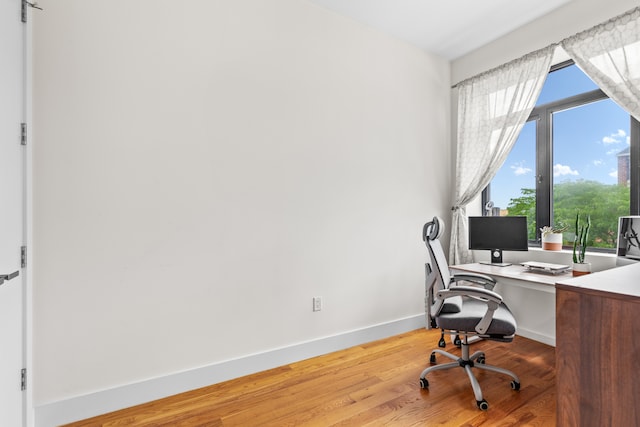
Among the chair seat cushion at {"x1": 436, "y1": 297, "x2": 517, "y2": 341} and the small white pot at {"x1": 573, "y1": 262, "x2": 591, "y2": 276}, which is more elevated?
the small white pot at {"x1": 573, "y1": 262, "x2": 591, "y2": 276}

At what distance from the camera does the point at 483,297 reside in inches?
73.4

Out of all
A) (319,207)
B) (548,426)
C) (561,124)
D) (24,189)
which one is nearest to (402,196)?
(319,207)

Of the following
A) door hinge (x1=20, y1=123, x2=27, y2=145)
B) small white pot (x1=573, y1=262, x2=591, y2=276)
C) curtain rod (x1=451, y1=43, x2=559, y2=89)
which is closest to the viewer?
door hinge (x1=20, y1=123, x2=27, y2=145)

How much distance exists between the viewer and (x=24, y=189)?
1557mm

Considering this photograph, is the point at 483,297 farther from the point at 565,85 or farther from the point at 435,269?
the point at 565,85

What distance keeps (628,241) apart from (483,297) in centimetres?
113

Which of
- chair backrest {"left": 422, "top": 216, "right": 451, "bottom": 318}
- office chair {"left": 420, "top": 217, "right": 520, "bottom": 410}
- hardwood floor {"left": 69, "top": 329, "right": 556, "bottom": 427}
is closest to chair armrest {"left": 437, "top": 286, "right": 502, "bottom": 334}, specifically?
office chair {"left": 420, "top": 217, "right": 520, "bottom": 410}

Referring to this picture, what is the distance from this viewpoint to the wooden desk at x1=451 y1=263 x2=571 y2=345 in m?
2.48

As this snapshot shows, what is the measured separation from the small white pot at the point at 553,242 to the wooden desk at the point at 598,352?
1899mm

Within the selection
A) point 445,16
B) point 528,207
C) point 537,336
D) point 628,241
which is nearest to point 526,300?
point 537,336

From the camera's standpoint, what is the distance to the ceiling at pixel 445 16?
262cm

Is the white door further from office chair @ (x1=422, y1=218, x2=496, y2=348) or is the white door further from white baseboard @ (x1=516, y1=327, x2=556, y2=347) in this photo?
white baseboard @ (x1=516, y1=327, x2=556, y2=347)

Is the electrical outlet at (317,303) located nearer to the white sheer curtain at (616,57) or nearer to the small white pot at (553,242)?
the small white pot at (553,242)

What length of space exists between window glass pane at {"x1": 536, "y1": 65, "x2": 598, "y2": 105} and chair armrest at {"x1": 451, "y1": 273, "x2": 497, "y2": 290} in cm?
182
